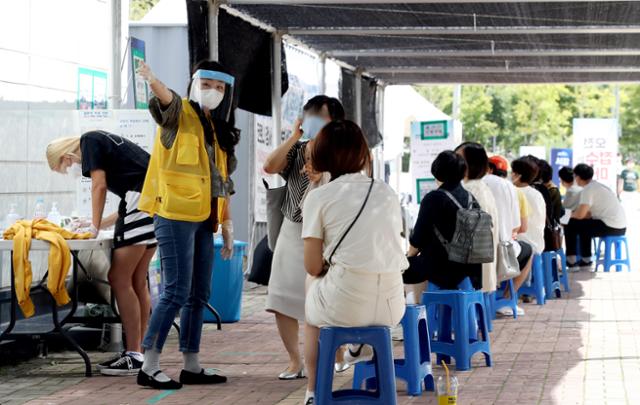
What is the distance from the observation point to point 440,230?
802cm

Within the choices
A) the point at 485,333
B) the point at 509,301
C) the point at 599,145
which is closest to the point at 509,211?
the point at 509,301

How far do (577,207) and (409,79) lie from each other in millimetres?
4837

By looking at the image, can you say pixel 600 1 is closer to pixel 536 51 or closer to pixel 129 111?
pixel 536 51

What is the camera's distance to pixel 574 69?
704 inches

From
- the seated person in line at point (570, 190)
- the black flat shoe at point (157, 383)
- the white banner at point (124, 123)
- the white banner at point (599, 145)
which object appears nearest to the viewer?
the black flat shoe at point (157, 383)

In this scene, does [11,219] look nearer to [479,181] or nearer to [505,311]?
[479,181]

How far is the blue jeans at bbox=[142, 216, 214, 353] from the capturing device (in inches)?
267

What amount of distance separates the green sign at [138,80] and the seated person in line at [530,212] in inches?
166

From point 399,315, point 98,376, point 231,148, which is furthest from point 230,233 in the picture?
point 399,315

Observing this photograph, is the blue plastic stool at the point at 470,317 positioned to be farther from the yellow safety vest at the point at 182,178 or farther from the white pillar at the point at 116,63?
the white pillar at the point at 116,63

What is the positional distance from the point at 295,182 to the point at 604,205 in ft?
33.5

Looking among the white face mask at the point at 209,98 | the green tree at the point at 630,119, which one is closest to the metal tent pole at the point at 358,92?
the white face mask at the point at 209,98

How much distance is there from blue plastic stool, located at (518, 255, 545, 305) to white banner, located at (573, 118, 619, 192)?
542 inches

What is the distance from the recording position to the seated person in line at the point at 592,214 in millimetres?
16375
